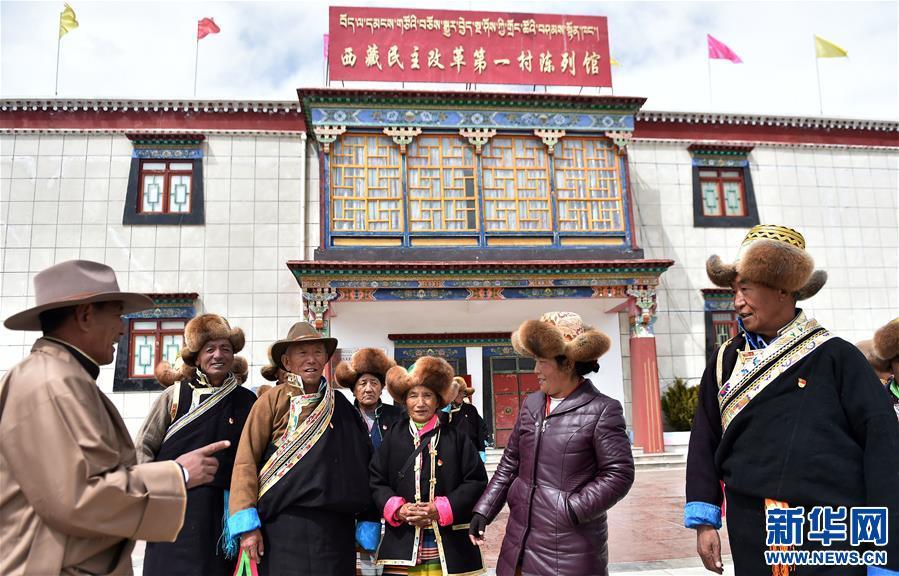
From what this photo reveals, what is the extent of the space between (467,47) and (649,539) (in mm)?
10831

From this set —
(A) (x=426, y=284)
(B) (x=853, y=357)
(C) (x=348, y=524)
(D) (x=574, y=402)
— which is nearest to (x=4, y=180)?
(A) (x=426, y=284)

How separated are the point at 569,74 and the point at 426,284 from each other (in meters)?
5.75

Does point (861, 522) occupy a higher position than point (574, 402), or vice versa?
point (574, 402)

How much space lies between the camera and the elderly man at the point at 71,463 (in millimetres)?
1851

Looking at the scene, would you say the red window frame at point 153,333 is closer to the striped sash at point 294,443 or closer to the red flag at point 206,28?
the red flag at point 206,28

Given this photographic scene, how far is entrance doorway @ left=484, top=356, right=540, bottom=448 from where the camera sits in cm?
1373

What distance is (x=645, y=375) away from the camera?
12.9 m

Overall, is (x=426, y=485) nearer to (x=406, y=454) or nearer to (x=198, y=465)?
(x=406, y=454)

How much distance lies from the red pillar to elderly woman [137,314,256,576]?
405 inches

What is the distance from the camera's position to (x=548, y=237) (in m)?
13.1

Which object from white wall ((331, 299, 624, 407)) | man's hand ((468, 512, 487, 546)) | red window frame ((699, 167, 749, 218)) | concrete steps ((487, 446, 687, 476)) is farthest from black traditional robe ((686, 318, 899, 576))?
red window frame ((699, 167, 749, 218))

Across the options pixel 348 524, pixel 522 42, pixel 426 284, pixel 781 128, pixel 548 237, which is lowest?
pixel 348 524

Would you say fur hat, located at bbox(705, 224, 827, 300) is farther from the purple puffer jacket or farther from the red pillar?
the red pillar

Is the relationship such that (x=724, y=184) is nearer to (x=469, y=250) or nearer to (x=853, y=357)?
(x=469, y=250)
